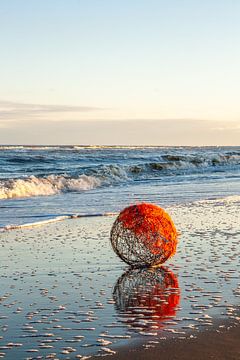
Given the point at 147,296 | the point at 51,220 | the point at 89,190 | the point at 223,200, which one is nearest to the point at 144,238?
the point at 147,296

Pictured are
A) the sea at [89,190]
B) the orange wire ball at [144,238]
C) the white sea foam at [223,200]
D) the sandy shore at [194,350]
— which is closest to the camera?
the sandy shore at [194,350]

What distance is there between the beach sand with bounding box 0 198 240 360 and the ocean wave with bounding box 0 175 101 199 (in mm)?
12455

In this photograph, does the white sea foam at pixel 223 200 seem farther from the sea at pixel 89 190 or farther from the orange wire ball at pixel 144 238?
the orange wire ball at pixel 144 238

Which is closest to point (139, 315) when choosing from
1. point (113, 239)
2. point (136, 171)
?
point (113, 239)

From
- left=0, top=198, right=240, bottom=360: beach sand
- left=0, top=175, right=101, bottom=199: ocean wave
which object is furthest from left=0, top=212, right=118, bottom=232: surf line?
left=0, top=175, right=101, bottom=199: ocean wave

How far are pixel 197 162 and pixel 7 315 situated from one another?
4546 cm

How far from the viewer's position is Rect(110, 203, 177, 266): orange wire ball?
849 cm

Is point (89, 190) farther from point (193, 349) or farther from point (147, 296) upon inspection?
point (193, 349)

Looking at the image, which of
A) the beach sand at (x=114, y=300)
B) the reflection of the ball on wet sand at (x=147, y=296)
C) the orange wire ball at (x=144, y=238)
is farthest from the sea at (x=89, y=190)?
the reflection of the ball on wet sand at (x=147, y=296)

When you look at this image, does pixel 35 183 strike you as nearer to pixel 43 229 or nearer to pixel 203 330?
pixel 43 229

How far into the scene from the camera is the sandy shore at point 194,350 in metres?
4.93

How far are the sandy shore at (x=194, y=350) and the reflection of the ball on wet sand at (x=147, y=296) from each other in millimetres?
524

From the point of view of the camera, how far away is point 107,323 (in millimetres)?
5855

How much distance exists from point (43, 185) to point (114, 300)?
64.2 feet
